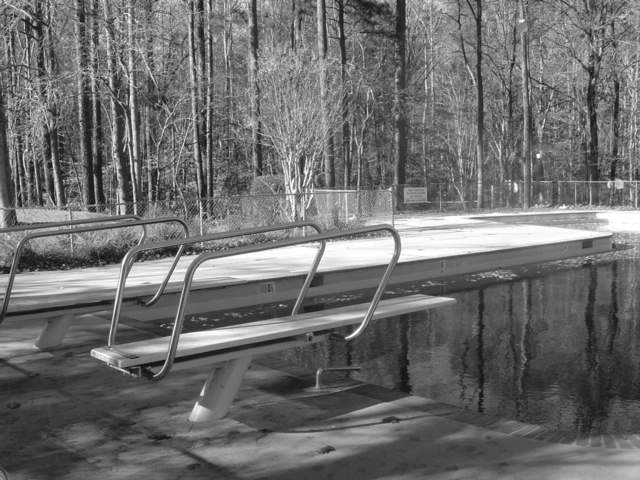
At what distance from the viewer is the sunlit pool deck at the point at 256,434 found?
3.49 m

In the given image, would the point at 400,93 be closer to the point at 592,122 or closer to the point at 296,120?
the point at 296,120

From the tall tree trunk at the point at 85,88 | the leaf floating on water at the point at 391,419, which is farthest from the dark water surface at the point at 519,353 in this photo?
the tall tree trunk at the point at 85,88

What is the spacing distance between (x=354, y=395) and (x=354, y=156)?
44.7 meters

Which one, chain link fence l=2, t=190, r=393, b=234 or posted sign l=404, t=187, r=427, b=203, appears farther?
posted sign l=404, t=187, r=427, b=203

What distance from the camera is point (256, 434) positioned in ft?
13.1

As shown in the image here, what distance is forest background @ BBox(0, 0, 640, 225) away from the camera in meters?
19.4

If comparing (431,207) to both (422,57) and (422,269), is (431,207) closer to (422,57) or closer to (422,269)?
(422,57)

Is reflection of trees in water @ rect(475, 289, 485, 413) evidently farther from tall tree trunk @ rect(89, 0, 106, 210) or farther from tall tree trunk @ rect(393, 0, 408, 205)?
Answer: tall tree trunk @ rect(393, 0, 408, 205)

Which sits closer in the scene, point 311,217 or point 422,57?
point 311,217

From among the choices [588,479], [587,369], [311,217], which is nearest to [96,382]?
[588,479]

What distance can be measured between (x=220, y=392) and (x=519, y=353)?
401 cm

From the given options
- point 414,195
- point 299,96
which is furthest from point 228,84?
point 299,96

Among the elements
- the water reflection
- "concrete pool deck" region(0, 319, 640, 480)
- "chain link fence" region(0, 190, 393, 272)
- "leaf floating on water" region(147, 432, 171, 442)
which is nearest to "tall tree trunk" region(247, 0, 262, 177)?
"chain link fence" region(0, 190, 393, 272)

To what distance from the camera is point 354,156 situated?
48781 millimetres
